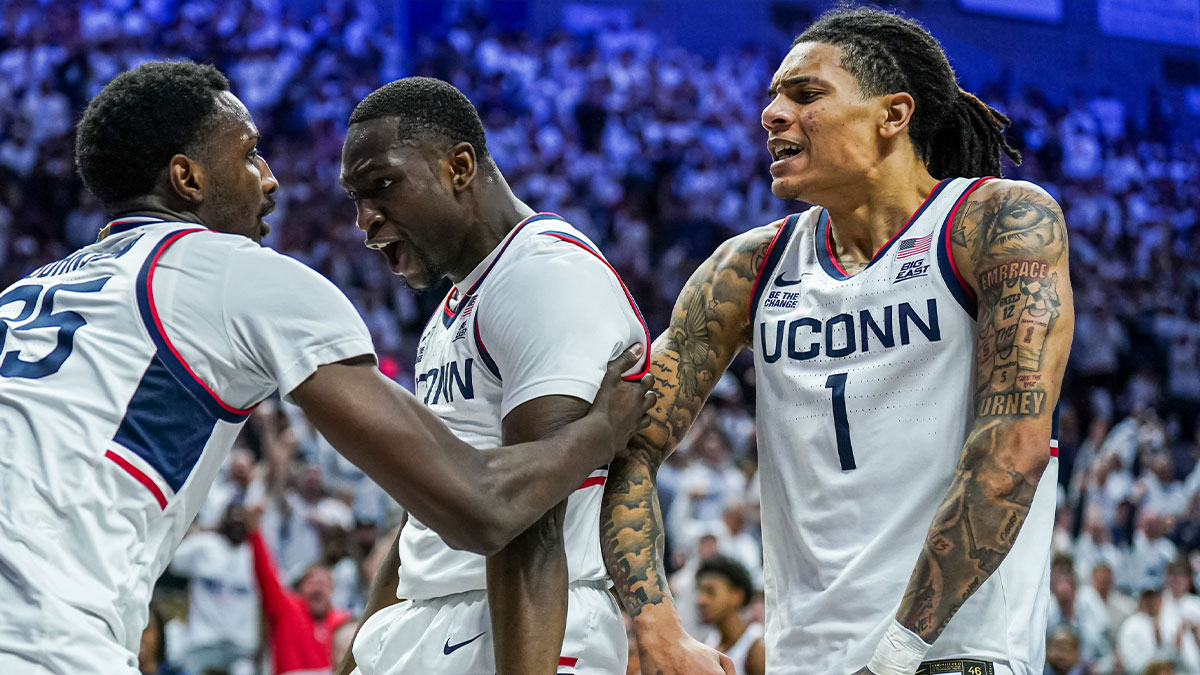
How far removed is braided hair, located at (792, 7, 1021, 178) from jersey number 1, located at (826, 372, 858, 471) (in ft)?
2.29

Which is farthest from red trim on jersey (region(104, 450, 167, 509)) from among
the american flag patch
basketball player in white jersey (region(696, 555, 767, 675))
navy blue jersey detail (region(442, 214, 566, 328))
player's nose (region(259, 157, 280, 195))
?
basketball player in white jersey (region(696, 555, 767, 675))

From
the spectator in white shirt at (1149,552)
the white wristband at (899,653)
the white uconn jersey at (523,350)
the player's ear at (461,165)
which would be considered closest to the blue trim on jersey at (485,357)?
the white uconn jersey at (523,350)

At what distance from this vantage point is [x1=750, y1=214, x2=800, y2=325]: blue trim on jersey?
10.6 feet

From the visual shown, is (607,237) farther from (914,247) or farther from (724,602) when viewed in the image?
(914,247)

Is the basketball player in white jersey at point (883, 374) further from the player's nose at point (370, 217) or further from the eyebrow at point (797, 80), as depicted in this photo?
the player's nose at point (370, 217)

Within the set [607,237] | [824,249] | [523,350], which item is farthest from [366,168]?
[607,237]

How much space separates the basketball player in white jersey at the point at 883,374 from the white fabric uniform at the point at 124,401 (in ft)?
3.43

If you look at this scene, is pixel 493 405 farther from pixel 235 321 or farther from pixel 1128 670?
pixel 1128 670

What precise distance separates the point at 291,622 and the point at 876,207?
230 inches

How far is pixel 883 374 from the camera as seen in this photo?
2.90 metres

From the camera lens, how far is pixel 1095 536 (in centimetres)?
1205

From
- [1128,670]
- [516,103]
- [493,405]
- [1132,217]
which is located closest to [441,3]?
[516,103]

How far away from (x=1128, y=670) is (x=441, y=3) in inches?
503

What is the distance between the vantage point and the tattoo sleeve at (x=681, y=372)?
10.3ft
